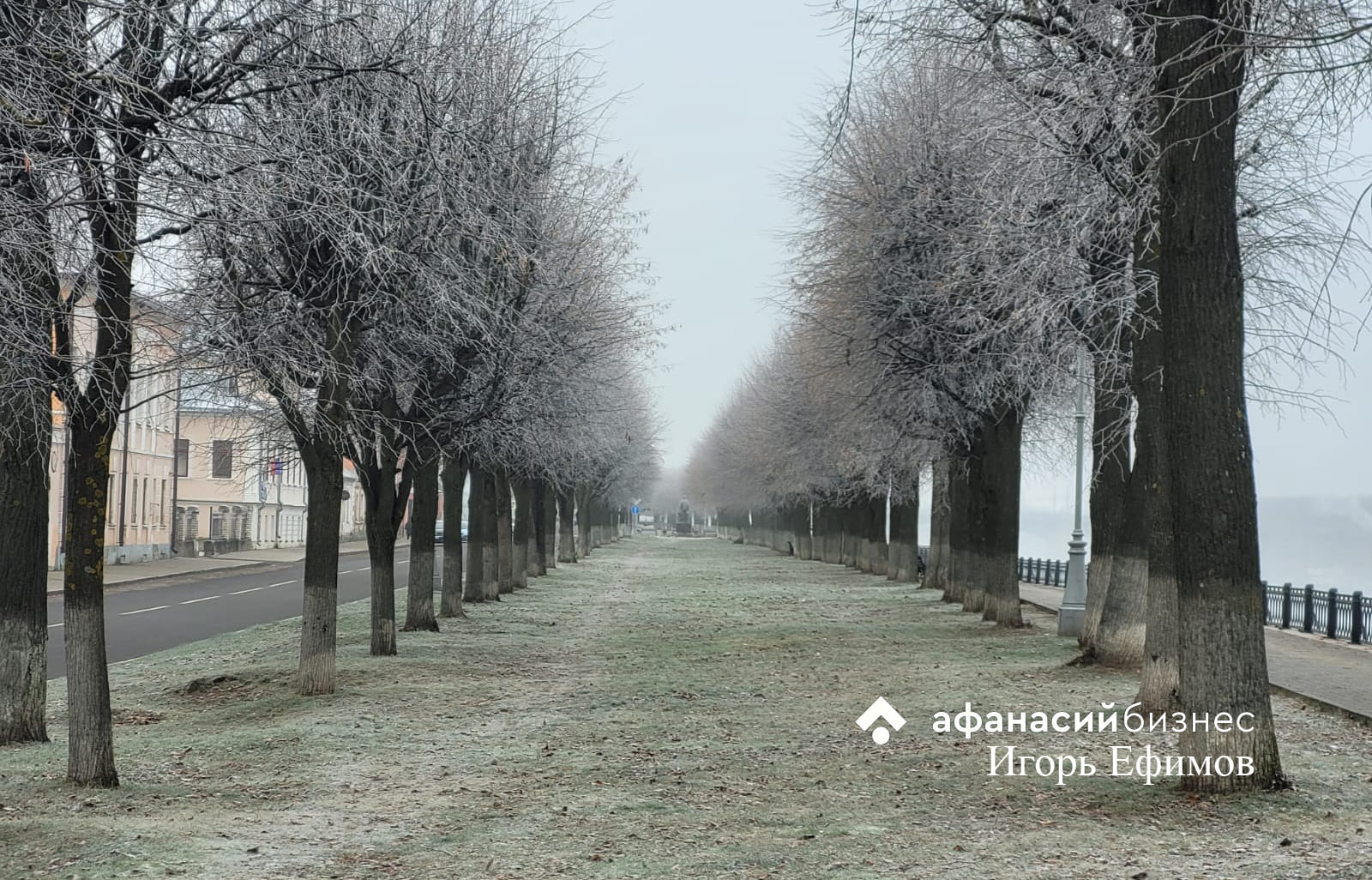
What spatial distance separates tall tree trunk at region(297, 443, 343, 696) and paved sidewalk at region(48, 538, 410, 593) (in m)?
24.5

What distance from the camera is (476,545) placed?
32.5m

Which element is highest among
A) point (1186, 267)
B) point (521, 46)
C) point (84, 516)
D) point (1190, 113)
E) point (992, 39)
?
point (521, 46)

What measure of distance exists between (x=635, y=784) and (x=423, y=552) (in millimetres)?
13929

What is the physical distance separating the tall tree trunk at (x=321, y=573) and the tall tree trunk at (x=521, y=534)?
2130 centimetres

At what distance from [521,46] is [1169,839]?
16056 mm

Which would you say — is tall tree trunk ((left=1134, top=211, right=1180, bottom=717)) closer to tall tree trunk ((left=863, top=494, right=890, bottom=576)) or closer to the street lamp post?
the street lamp post

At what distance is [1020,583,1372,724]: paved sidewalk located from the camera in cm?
1534

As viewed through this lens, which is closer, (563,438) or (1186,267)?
(1186,267)

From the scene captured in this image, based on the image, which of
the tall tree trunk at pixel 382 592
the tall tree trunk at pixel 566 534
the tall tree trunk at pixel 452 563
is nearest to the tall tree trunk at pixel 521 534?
the tall tree trunk at pixel 452 563

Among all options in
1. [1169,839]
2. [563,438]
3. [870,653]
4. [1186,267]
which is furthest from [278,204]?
[563,438]

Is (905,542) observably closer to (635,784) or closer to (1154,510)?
(1154,510)

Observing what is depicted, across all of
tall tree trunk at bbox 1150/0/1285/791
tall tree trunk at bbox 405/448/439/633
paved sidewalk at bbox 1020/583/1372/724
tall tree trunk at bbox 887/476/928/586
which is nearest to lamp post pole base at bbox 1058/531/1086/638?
paved sidewalk at bbox 1020/583/1372/724

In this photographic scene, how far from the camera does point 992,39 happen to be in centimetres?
1447

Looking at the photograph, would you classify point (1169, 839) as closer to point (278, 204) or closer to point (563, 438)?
point (278, 204)
